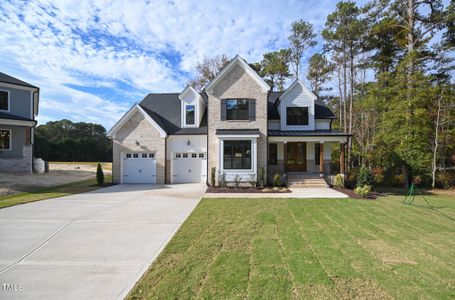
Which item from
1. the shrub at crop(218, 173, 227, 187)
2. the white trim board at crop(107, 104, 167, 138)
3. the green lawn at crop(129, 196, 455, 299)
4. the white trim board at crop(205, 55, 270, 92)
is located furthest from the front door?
the white trim board at crop(107, 104, 167, 138)

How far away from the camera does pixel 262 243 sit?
5.55m

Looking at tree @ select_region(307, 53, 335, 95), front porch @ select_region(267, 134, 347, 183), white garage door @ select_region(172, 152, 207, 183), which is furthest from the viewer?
tree @ select_region(307, 53, 335, 95)

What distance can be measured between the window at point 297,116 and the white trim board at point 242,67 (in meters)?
3.15

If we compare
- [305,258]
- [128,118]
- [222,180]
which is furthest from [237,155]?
[305,258]

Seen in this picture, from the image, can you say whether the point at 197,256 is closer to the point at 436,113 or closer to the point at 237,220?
the point at 237,220

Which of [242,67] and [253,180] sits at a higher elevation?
[242,67]

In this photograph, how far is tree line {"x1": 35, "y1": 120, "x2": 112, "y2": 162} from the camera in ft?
153

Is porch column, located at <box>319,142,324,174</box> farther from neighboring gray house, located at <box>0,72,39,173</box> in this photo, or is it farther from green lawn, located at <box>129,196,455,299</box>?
neighboring gray house, located at <box>0,72,39,173</box>

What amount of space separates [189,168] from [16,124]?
16424 mm

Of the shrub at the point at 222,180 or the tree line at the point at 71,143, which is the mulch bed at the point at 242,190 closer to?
the shrub at the point at 222,180

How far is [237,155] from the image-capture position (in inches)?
612

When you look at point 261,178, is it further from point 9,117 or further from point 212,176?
point 9,117

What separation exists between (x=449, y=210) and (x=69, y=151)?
60.9m

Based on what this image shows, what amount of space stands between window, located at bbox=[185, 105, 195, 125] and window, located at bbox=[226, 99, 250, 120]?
139 inches
